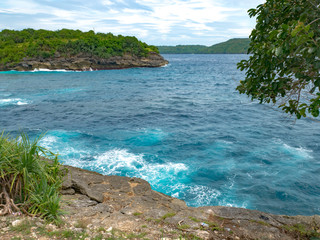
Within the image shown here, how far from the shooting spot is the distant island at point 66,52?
288ft

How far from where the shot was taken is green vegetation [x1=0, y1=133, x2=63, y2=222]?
20.1 ft

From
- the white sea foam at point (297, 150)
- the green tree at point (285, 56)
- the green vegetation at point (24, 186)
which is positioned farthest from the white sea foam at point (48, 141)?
the white sea foam at point (297, 150)

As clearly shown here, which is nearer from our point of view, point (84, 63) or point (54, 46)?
point (84, 63)

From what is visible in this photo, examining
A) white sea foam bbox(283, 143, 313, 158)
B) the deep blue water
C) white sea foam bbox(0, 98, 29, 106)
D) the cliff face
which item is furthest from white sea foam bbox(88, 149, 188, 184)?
the cliff face

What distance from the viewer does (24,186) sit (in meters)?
6.40

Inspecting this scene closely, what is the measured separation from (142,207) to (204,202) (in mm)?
5856

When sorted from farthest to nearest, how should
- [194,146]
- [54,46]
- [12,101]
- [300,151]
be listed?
[54,46] → [12,101] → [194,146] → [300,151]

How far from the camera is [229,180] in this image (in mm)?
15133

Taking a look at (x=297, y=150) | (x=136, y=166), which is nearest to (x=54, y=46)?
(x=136, y=166)

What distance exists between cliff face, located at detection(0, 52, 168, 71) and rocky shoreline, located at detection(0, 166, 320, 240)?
8998 centimetres

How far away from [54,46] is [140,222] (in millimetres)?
106080

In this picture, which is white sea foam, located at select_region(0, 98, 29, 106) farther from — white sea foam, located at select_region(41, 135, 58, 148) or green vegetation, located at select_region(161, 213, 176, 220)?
green vegetation, located at select_region(161, 213, 176, 220)

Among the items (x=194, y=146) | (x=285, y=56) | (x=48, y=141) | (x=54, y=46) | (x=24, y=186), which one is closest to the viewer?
(x=285, y=56)

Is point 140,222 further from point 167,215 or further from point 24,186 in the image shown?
point 24,186
